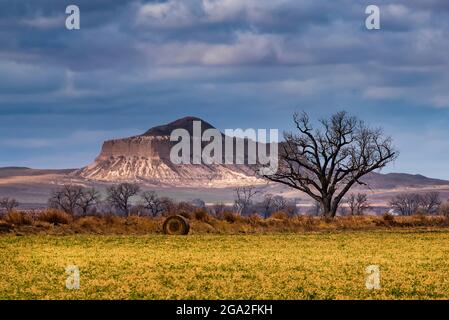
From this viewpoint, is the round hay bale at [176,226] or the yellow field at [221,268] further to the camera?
the round hay bale at [176,226]

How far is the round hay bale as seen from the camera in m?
55.8

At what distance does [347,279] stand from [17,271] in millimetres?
11586

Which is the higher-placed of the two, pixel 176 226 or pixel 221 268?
pixel 176 226

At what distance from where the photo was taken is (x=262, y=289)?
23.6m

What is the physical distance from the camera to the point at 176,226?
184 ft

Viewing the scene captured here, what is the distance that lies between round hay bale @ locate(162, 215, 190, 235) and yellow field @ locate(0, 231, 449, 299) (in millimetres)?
6995

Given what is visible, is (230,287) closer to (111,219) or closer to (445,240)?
(445,240)

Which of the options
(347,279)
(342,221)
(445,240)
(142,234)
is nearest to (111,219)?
(142,234)

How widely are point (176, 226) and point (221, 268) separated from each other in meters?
26.2

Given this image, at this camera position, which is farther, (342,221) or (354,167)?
(354,167)

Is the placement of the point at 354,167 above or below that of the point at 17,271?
above

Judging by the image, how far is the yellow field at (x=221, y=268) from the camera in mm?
23125

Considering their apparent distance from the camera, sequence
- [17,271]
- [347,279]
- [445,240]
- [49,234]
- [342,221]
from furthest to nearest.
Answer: [342,221] < [49,234] < [445,240] < [17,271] < [347,279]

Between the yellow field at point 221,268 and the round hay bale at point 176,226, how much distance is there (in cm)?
700
